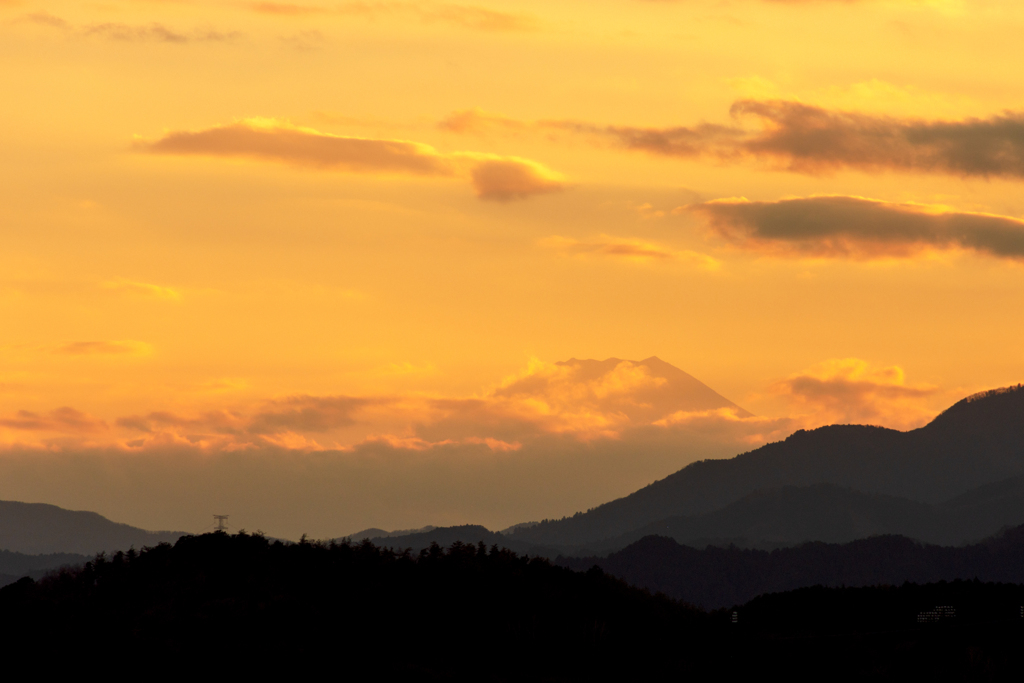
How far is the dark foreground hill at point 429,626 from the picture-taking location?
93.8m

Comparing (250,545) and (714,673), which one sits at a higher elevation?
(250,545)

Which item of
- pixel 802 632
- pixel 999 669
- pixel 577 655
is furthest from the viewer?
pixel 802 632

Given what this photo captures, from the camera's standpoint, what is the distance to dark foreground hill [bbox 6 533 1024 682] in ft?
308

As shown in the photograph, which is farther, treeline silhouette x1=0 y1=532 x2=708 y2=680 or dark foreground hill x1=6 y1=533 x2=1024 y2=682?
treeline silhouette x1=0 y1=532 x2=708 y2=680

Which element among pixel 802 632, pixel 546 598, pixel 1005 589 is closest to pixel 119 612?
pixel 546 598

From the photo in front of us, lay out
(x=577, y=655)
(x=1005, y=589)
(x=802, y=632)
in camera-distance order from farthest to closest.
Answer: (x=1005, y=589)
(x=802, y=632)
(x=577, y=655)

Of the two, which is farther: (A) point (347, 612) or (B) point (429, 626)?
(B) point (429, 626)

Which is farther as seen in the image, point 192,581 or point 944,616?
point 944,616

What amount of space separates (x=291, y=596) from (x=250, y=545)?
8.83 m

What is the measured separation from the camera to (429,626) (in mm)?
104625

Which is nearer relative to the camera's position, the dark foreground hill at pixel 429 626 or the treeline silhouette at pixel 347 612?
the dark foreground hill at pixel 429 626

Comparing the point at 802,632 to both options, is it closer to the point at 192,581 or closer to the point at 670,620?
the point at 670,620

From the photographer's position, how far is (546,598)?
4345 inches

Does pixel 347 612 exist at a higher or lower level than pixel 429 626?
higher
